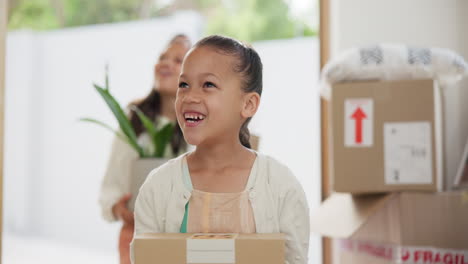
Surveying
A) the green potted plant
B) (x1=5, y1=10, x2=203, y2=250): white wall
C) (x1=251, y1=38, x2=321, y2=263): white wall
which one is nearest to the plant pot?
the green potted plant

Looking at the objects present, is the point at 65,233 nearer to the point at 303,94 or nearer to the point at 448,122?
the point at 303,94

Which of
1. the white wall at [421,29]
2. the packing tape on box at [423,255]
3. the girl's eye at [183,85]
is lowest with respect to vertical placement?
the packing tape on box at [423,255]

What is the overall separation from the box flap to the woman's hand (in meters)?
0.72

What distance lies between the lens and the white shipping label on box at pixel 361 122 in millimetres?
2082

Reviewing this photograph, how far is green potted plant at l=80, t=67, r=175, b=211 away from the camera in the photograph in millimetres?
1606

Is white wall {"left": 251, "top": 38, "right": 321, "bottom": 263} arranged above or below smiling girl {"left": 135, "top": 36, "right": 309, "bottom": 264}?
above

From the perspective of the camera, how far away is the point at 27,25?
8.47 metres

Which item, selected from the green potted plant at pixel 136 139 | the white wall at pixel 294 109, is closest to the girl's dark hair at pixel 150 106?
the green potted plant at pixel 136 139

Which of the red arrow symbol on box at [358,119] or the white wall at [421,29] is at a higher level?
the white wall at [421,29]

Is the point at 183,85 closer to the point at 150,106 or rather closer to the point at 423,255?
the point at 150,106

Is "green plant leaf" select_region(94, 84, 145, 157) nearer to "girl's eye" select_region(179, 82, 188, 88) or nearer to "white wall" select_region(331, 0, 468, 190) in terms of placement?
Result: "girl's eye" select_region(179, 82, 188, 88)

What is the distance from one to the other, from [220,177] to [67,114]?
17.6ft

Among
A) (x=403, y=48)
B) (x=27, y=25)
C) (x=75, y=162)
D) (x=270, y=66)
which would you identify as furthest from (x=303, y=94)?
(x=27, y=25)

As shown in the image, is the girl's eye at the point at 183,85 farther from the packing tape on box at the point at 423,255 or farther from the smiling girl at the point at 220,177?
the packing tape on box at the point at 423,255
